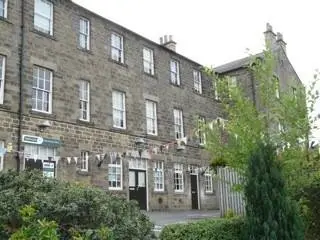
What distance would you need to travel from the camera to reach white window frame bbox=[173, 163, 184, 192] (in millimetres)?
25748

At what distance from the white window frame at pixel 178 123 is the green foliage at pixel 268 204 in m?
18.7

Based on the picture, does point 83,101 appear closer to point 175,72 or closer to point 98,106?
point 98,106

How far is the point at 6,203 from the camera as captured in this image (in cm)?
644

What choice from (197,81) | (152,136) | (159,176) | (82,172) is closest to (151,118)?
(152,136)

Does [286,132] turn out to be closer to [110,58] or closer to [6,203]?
[6,203]

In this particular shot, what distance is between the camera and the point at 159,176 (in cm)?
2461

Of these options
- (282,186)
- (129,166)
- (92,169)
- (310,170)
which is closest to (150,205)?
(129,166)

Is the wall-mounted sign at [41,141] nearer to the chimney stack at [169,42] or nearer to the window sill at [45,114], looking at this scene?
the window sill at [45,114]

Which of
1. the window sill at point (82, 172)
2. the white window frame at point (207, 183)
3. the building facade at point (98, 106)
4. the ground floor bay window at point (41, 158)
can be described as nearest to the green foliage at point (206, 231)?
the building facade at point (98, 106)

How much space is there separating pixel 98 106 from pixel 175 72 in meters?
7.99

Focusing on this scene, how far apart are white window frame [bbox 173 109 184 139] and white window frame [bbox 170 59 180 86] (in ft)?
6.14

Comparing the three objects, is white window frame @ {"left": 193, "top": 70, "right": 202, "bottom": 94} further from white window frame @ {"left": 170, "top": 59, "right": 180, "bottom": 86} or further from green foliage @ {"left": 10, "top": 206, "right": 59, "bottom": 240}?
green foliage @ {"left": 10, "top": 206, "right": 59, "bottom": 240}

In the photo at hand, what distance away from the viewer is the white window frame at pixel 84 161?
787 inches

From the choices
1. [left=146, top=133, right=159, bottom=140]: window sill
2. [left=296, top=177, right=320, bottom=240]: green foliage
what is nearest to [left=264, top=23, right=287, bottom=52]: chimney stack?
[left=146, top=133, right=159, bottom=140]: window sill
